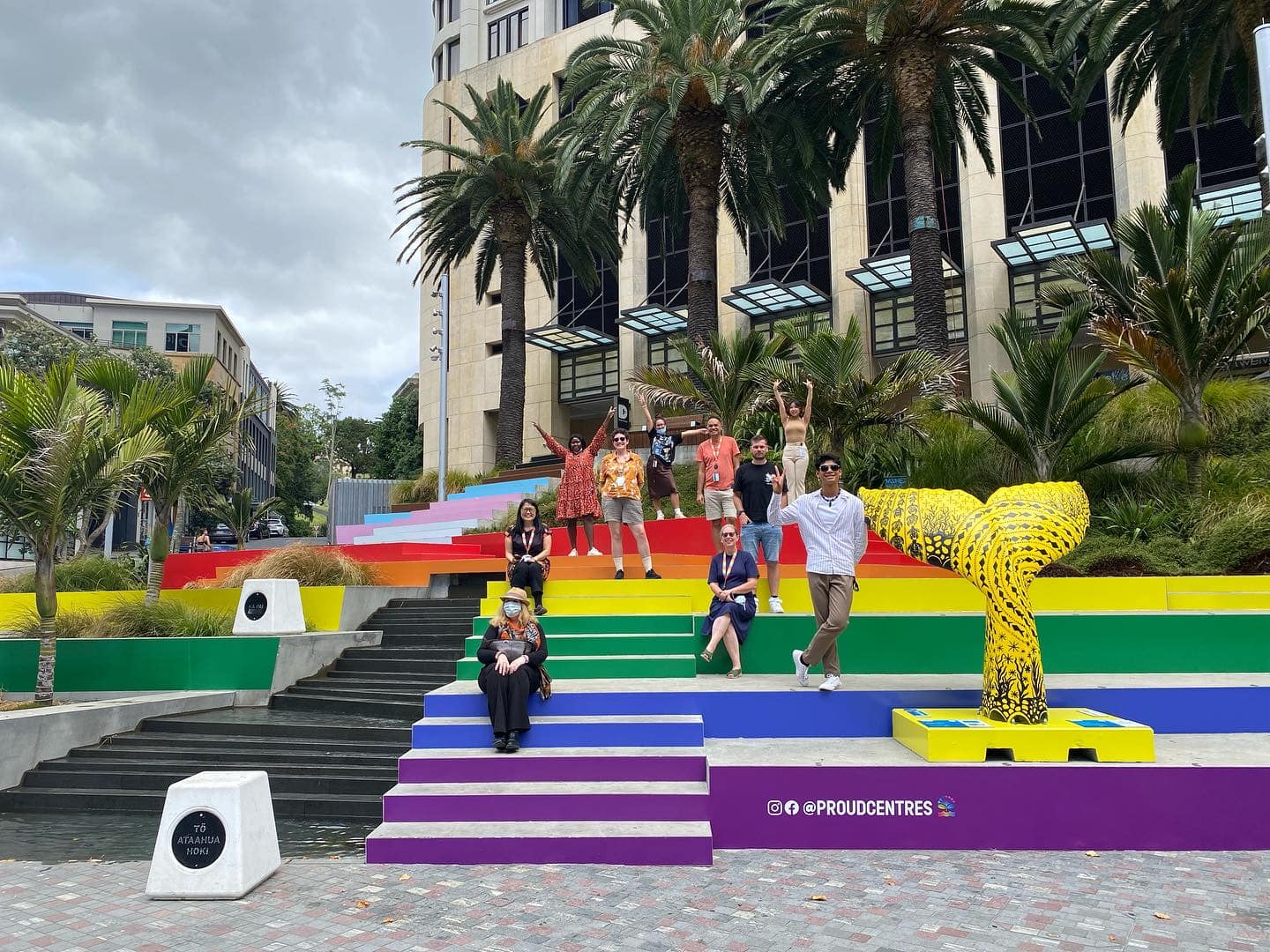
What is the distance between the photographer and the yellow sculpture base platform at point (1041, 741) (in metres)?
5.66

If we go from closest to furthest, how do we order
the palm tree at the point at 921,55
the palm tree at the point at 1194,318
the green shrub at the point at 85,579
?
the palm tree at the point at 1194,318
the green shrub at the point at 85,579
the palm tree at the point at 921,55

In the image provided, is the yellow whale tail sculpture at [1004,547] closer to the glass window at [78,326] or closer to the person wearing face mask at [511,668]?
the person wearing face mask at [511,668]

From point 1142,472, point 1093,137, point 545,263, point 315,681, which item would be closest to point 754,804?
point 315,681

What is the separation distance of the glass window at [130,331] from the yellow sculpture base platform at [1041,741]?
74.2 metres

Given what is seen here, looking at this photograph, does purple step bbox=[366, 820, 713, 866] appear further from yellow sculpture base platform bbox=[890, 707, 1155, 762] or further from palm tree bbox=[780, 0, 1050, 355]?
palm tree bbox=[780, 0, 1050, 355]

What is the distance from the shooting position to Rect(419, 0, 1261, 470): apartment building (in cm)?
2561

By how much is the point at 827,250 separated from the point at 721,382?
58.5ft

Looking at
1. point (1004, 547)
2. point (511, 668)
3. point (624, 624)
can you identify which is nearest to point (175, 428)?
point (624, 624)

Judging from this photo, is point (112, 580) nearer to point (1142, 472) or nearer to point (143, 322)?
point (1142, 472)

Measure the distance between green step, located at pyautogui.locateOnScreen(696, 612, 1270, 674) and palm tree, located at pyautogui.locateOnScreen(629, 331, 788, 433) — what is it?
8031mm

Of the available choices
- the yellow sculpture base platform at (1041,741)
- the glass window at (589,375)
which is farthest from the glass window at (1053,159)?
the yellow sculpture base platform at (1041,741)

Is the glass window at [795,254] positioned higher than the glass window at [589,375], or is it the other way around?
the glass window at [795,254]

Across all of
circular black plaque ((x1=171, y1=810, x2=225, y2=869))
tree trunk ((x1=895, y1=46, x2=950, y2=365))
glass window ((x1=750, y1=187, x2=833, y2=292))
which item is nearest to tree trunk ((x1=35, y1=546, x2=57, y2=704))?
circular black plaque ((x1=171, y1=810, x2=225, y2=869))

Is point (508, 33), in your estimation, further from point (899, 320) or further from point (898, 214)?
point (899, 320)
